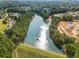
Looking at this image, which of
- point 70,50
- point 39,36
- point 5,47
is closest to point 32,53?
point 39,36

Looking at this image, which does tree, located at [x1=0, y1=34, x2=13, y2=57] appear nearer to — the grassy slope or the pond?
the grassy slope

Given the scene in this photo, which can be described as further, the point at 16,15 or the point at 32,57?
the point at 16,15

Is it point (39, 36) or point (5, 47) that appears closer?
point (5, 47)

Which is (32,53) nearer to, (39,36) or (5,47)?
(39,36)

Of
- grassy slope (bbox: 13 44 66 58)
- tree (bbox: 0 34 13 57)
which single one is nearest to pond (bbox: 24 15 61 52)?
grassy slope (bbox: 13 44 66 58)

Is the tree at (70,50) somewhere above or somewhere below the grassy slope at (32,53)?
above

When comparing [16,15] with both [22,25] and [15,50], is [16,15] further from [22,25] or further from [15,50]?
[15,50]

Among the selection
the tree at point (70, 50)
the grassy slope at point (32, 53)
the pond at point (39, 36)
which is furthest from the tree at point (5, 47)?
the tree at point (70, 50)

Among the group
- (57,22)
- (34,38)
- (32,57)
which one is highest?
(57,22)

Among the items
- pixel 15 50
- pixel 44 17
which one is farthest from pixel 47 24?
pixel 15 50

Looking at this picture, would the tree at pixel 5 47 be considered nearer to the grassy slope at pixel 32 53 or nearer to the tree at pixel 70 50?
the grassy slope at pixel 32 53

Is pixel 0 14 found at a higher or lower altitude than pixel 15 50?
higher
